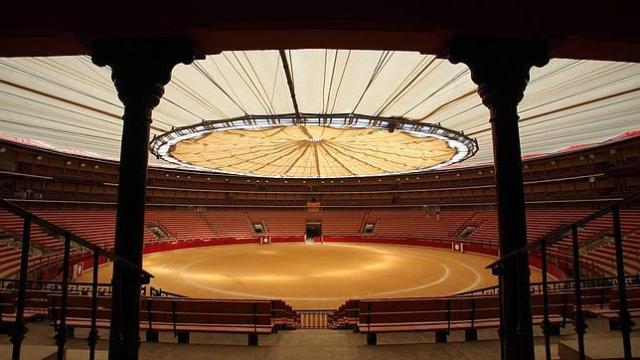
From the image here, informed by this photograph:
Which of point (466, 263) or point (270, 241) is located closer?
point (466, 263)

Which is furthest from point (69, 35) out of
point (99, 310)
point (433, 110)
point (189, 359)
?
point (433, 110)

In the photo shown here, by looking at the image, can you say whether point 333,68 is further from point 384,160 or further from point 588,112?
point 384,160

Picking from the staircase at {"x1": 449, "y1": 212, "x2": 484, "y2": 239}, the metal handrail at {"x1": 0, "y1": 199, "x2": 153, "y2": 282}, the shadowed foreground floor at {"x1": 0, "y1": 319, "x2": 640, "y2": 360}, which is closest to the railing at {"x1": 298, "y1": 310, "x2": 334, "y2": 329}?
the shadowed foreground floor at {"x1": 0, "y1": 319, "x2": 640, "y2": 360}

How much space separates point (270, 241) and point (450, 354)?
3193 centimetres

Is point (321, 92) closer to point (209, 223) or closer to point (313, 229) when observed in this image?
point (209, 223)

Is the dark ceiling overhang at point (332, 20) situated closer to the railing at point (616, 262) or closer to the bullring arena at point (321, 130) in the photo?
the bullring arena at point (321, 130)

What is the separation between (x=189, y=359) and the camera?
4.89 meters

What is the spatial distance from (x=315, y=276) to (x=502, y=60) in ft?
47.7

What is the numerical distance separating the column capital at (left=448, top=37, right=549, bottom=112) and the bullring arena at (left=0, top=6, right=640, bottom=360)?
0.01 metres

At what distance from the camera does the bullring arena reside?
125 inches

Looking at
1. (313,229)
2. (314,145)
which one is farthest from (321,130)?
(313,229)

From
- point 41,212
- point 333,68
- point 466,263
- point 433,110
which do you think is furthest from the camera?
point 41,212

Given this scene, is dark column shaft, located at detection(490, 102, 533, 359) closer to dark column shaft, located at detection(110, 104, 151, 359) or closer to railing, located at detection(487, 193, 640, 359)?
railing, located at detection(487, 193, 640, 359)

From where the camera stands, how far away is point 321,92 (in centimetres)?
663
